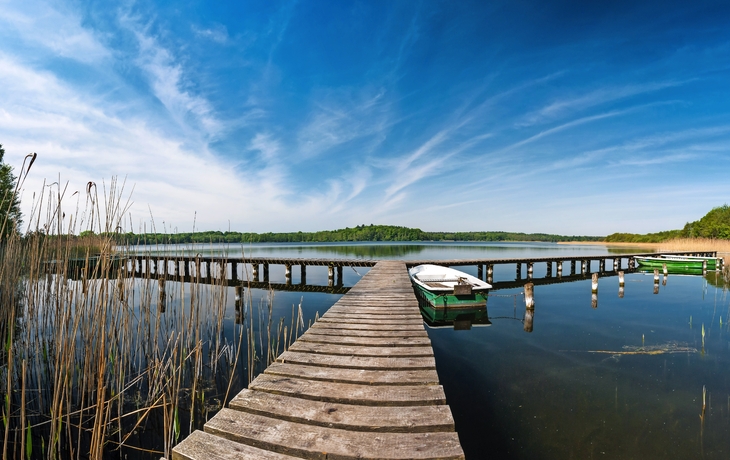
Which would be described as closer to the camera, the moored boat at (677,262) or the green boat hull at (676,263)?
the moored boat at (677,262)

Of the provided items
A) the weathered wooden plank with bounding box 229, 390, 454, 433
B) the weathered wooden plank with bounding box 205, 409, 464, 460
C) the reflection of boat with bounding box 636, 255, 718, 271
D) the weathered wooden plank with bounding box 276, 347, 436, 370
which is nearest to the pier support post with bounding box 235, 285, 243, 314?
the weathered wooden plank with bounding box 276, 347, 436, 370

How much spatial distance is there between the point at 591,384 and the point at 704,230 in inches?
2800

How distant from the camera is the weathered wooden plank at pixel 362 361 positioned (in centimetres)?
349

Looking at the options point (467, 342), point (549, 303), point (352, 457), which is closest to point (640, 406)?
point (467, 342)

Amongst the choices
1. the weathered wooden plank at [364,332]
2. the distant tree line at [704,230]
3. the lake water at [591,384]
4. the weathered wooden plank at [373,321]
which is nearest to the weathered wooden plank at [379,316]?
the weathered wooden plank at [373,321]

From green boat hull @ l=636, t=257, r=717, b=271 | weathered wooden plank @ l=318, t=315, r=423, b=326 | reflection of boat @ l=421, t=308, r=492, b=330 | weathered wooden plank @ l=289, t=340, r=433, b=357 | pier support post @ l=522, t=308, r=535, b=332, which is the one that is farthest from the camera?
green boat hull @ l=636, t=257, r=717, b=271

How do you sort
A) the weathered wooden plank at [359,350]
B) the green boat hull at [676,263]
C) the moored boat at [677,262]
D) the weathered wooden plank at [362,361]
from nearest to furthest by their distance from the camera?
the weathered wooden plank at [362,361] < the weathered wooden plank at [359,350] < the moored boat at [677,262] < the green boat hull at [676,263]

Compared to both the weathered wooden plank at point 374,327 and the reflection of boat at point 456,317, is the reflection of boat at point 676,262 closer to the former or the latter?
the reflection of boat at point 456,317

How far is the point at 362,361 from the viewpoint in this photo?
3.66 metres

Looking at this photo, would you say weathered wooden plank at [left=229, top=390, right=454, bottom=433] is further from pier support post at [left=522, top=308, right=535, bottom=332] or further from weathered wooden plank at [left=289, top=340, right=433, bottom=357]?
pier support post at [left=522, top=308, right=535, bottom=332]

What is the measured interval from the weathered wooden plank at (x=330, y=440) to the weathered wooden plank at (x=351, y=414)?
5 centimetres

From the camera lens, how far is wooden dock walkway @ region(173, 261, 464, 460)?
2189 mm

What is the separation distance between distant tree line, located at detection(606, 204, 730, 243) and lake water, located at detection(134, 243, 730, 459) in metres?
55.5

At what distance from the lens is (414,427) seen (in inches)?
94.8
